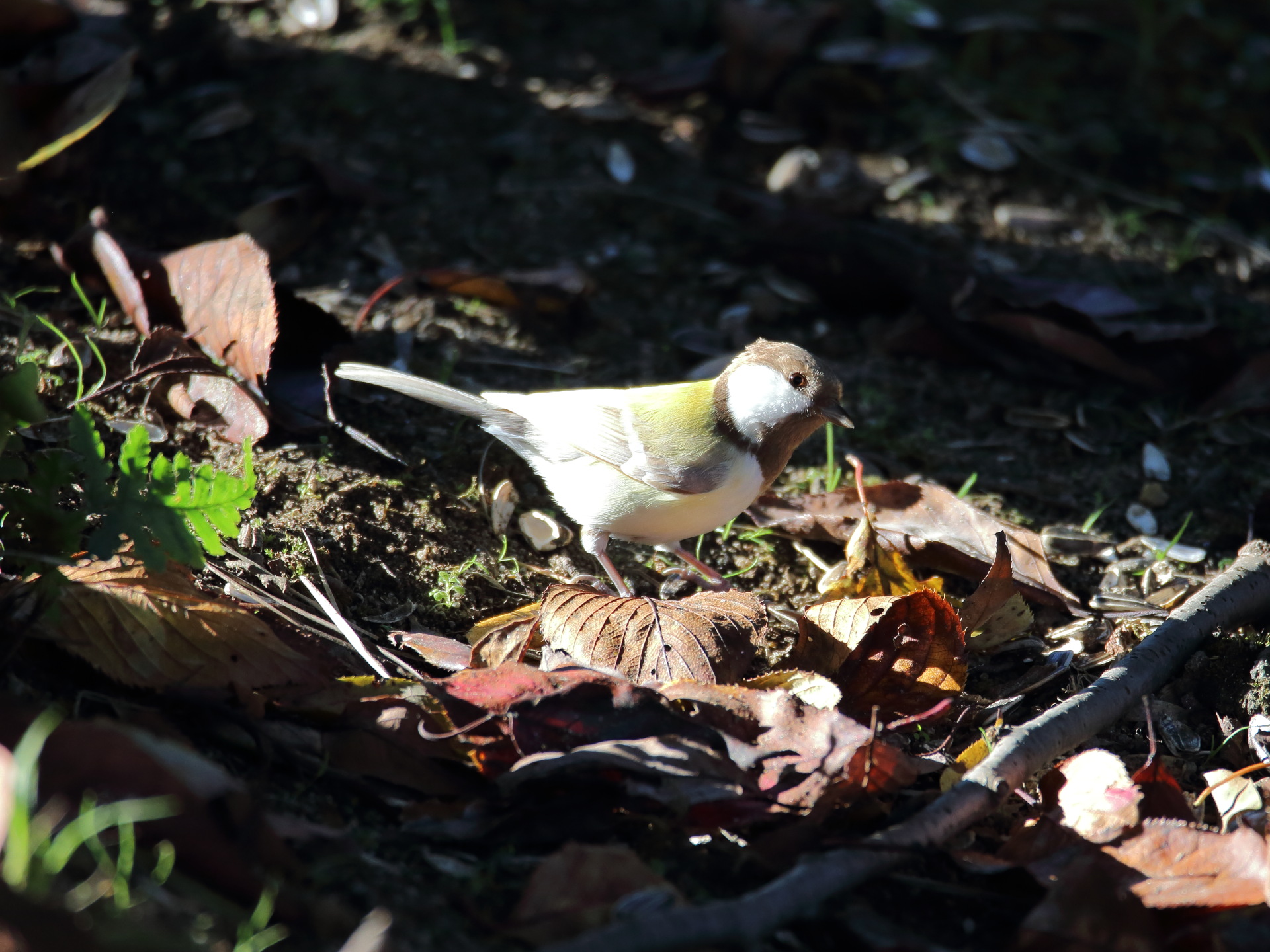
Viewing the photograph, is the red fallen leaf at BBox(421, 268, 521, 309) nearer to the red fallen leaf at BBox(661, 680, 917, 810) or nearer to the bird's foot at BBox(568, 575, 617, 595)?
the bird's foot at BBox(568, 575, 617, 595)

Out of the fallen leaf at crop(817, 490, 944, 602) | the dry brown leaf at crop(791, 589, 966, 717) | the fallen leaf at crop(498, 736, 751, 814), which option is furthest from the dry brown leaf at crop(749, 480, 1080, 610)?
the fallen leaf at crop(498, 736, 751, 814)

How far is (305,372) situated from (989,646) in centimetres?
220

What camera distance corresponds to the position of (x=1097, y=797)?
7.00 ft

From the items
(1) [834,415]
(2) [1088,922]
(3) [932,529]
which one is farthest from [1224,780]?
(1) [834,415]

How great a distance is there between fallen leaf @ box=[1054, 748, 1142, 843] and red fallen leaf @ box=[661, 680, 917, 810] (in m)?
0.33

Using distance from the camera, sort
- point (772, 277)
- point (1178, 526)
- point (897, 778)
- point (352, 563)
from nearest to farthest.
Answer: point (897, 778)
point (352, 563)
point (1178, 526)
point (772, 277)

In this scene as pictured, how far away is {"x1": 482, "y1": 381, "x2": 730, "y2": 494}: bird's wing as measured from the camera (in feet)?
9.71

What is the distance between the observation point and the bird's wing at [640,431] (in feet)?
9.71

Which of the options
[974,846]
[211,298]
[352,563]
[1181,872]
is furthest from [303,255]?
[1181,872]

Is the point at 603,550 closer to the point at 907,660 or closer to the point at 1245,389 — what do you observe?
the point at 907,660

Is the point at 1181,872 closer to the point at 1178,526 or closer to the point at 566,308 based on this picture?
the point at 1178,526

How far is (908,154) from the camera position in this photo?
503 cm

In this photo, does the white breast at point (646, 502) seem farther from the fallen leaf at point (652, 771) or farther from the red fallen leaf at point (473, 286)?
the red fallen leaf at point (473, 286)

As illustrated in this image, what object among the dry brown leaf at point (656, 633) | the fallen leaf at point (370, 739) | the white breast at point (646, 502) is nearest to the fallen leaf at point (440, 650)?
the dry brown leaf at point (656, 633)
